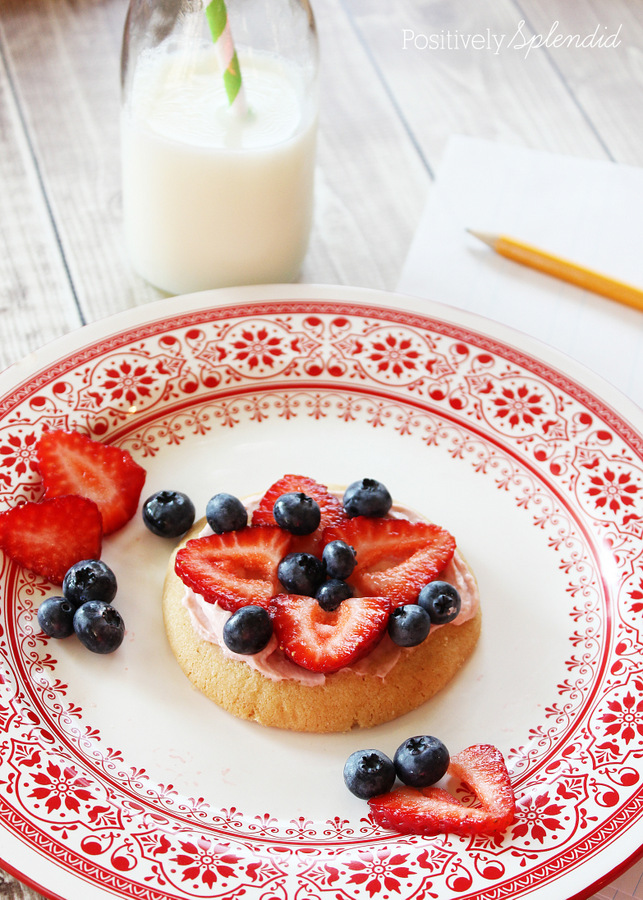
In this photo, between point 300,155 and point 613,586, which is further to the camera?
point 300,155

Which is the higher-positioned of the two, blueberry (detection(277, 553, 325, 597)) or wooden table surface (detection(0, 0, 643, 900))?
wooden table surface (detection(0, 0, 643, 900))

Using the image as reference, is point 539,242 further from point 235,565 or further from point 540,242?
point 235,565

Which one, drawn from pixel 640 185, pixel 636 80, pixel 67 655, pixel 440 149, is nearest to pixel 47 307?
pixel 67 655

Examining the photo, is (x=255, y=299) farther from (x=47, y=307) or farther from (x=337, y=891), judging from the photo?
(x=337, y=891)

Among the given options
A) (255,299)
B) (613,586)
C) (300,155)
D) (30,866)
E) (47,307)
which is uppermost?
(300,155)

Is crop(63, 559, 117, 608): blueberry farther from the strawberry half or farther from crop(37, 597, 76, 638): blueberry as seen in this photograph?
the strawberry half

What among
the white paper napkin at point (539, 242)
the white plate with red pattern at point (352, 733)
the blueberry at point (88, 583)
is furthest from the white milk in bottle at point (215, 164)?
the blueberry at point (88, 583)

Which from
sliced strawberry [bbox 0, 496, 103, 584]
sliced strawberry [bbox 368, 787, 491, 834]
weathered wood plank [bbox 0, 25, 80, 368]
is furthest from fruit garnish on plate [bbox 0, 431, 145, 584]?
sliced strawberry [bbox 368, 787, 491, 834]
